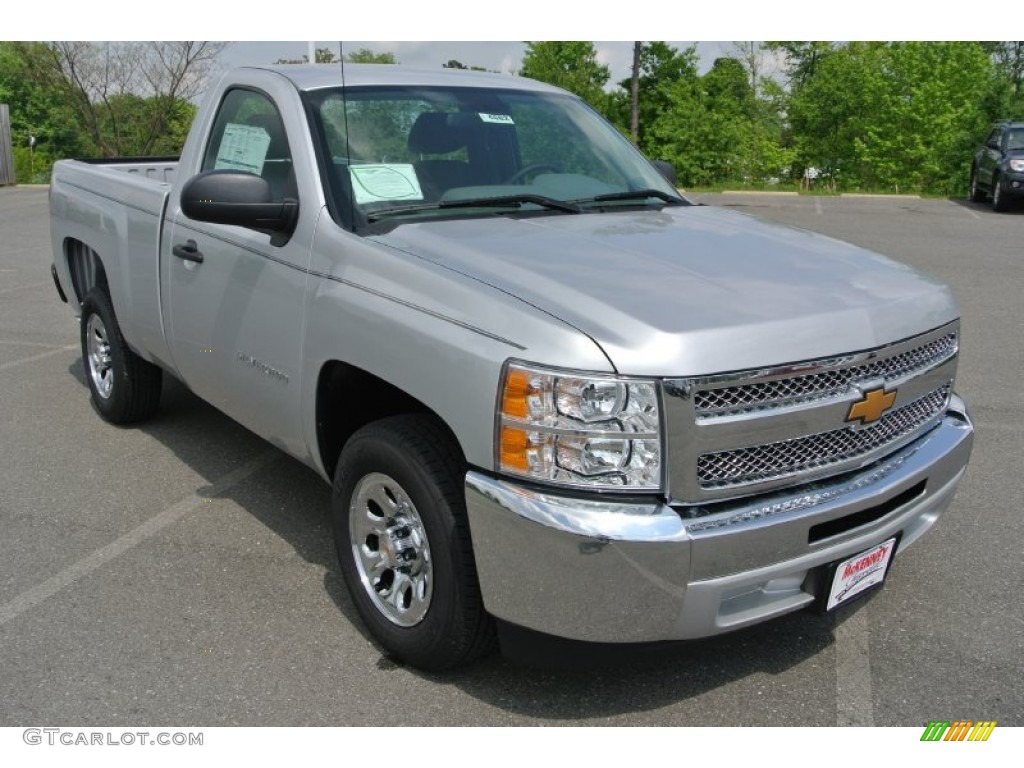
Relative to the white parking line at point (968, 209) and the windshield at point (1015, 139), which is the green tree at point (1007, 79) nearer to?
the white parking line at point (968, 209)

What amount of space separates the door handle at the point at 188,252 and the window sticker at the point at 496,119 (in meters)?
1.31

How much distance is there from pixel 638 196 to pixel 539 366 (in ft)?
5.96

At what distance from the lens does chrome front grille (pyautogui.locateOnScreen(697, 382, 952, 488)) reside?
2.72 meters

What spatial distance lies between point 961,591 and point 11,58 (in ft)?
102

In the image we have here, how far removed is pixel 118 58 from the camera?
25.8 metres

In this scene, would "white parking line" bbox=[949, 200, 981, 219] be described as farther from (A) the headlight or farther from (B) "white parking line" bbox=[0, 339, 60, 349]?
(A) the headlight

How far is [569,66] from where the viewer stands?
44.6 metres

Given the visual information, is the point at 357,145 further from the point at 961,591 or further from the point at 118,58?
the point at 118,58

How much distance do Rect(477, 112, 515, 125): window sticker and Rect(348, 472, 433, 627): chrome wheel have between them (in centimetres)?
168

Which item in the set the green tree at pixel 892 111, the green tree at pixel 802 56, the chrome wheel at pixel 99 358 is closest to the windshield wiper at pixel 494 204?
the chrome wheel at pixel 99 358

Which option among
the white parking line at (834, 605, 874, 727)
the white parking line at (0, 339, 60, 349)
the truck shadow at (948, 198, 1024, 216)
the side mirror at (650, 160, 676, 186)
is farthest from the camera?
the truck shadow at (948, 198, 1024, 216)

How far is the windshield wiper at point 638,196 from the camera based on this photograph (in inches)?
160

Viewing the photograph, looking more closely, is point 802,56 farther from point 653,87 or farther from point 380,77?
point 380,77

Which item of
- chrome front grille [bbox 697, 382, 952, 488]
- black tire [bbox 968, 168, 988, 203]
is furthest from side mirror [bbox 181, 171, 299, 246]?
black tire [bbox 968, 168, 988, 203]
